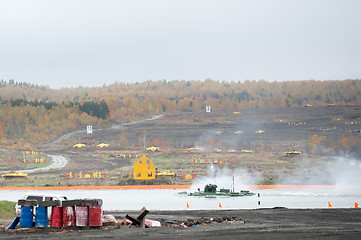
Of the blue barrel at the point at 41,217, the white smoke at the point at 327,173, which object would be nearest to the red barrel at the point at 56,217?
the blue barrel at the point at 41,217

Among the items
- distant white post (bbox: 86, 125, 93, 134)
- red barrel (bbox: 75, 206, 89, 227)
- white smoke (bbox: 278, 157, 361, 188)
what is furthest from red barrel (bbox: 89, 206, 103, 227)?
distant white post (bbox: 86, 125, 93, 134)

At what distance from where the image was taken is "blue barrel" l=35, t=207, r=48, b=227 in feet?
110

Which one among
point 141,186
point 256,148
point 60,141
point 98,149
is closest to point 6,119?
point 60,141

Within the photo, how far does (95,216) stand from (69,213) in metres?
1.25

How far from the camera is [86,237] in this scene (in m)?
30.1

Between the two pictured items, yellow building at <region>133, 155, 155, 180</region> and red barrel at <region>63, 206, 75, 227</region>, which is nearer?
red barrel at <region>63, 206, 75, 227</region>

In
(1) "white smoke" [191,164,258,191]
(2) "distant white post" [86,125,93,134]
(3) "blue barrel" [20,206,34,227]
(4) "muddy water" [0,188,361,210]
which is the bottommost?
(4) "muddy water" [0,188,361,210]

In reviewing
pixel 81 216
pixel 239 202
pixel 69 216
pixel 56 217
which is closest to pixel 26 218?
pixel 56 217

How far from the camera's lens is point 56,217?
33.4 metres

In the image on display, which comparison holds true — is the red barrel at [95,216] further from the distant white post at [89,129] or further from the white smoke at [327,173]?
the distant white post at [89,129]

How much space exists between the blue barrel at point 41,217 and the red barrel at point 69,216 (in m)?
0.99

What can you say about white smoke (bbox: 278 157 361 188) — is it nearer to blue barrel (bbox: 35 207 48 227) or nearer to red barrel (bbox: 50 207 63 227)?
red barrel (bbox: 50 207 63 227)

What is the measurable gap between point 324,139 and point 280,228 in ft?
395

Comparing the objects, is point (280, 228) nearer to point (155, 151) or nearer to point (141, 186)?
point (141, 186)
